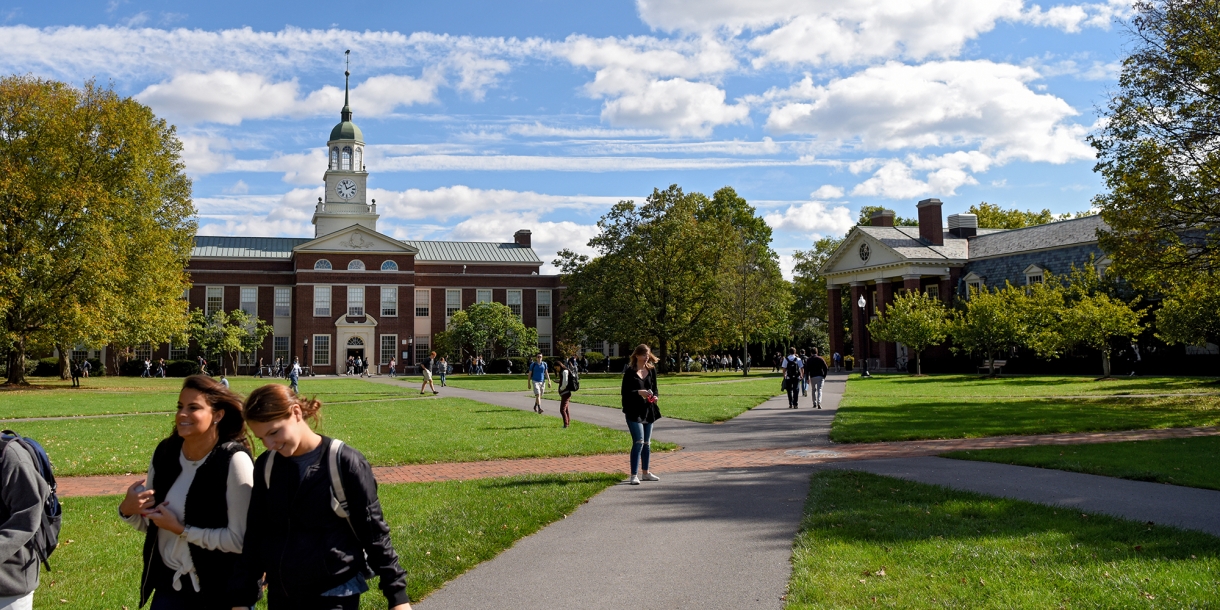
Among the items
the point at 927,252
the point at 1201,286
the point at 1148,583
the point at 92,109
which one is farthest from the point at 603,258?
→ the point at 1148,583

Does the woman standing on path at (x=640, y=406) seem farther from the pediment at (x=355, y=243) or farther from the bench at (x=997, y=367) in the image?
the pediment at (x=355, y=243)

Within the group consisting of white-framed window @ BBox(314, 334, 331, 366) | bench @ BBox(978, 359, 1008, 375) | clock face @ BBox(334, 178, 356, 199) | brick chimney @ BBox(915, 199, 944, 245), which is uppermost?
clock face @ BBox(334, 178, 356, 199)

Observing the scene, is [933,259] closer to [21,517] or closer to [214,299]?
[214,299]

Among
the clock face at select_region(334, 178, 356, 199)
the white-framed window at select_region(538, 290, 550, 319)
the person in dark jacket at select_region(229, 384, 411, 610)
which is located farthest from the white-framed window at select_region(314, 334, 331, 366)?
the person in dark jacket at select_region(229, 384, 411, 610)

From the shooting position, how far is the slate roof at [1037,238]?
5019cm

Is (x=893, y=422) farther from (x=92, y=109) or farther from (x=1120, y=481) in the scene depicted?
(x=92, y=109)

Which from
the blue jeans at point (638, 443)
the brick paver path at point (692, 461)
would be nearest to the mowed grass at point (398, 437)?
the brick paver path at point (692, 461)

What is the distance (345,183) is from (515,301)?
17.7 meters

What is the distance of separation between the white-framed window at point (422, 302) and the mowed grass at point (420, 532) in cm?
6344

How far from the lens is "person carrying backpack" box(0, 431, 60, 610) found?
3.44 metres

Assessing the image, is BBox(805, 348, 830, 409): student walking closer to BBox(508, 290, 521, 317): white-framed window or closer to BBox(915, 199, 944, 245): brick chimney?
BBox(915, 199, 944, 245): brick chimney

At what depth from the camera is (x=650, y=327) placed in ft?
169

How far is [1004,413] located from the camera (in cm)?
1978

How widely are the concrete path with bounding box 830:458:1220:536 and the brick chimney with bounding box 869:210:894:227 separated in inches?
2073
